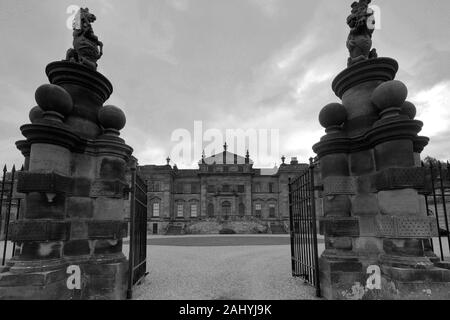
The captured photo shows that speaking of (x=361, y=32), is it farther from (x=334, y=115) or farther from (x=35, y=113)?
(x=35, y=113)

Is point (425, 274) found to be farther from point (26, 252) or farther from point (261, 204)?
point (261, 204)

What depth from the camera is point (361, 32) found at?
5832mm

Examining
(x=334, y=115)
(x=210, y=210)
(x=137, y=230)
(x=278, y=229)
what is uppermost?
(x=334, y=115)

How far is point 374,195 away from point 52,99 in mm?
5743

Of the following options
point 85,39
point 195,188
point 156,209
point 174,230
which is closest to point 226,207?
point 195,188

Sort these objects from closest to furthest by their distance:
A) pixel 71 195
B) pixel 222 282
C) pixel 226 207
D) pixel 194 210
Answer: pixel 71 195 < pixel 222 282 < pixel 226 207 < pixel 194 210

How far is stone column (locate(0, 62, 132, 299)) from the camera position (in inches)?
177

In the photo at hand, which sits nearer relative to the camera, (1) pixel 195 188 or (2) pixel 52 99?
(2) pixel 52 99

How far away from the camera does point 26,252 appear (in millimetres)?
4500

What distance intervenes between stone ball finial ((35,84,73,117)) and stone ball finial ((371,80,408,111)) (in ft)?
17.7

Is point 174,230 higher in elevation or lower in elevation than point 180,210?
lower

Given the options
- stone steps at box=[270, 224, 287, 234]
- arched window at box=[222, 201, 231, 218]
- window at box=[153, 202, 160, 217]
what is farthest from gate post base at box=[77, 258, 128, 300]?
arched window at box=[222, 201, 231, 218]

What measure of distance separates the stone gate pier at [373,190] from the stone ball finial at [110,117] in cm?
397
